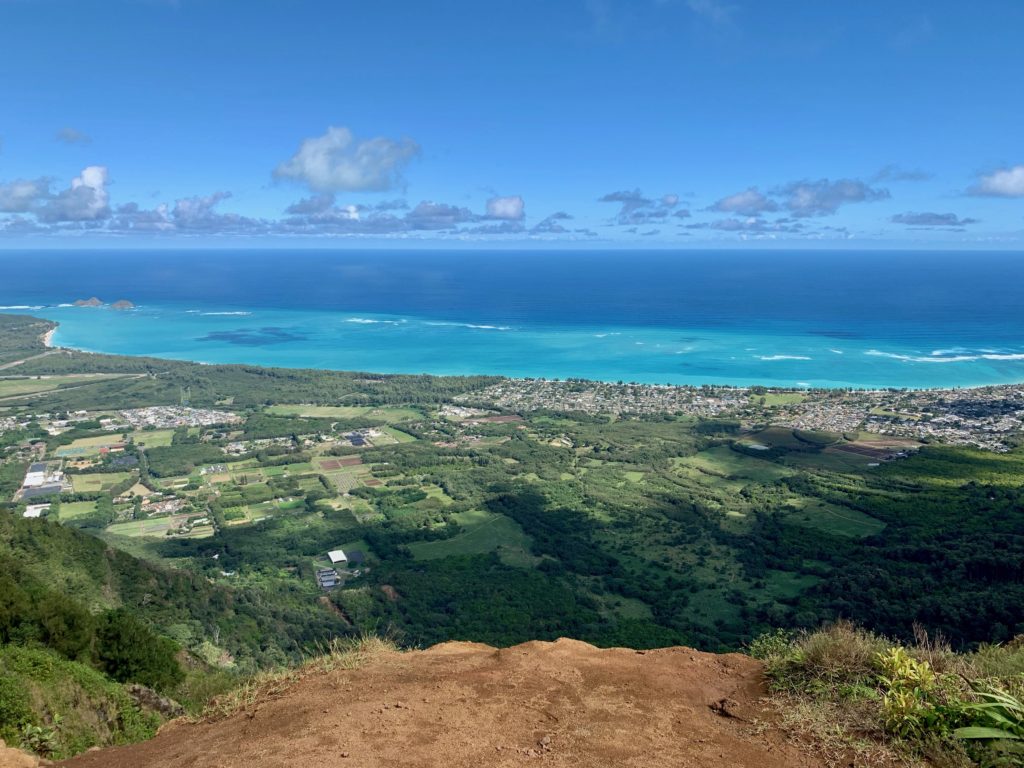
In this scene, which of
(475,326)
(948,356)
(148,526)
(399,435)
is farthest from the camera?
(475,326)

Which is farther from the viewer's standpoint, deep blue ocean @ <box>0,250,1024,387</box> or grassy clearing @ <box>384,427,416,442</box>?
deep blue ocean @ <box>0,250,1024,387</box>

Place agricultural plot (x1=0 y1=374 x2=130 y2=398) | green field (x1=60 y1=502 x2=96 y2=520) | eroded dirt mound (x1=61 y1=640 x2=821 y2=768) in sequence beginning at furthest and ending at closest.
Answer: agricultural plot (x1=0 y1=374 x2=130 y2=398) → green field (x1=60 y1=502 x2=96 y2=520) → eroded dirt mound (x1=61 y1=640 x2=821 y2=768)

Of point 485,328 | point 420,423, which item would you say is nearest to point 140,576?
point 420,423

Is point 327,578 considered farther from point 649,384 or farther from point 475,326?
point 475,326

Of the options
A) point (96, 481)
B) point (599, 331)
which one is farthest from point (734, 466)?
point (599, 331)

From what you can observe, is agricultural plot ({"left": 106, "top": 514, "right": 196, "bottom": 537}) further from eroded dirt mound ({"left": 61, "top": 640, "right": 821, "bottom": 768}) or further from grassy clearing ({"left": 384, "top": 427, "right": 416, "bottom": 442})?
eroded dirt mound ({"left": 61, "top": 640, "right": 821, "bottom": 768})

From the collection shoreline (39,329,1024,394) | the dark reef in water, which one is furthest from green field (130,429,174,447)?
the dark reef in water

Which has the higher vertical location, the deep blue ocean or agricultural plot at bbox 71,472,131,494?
the deep blue ocean
